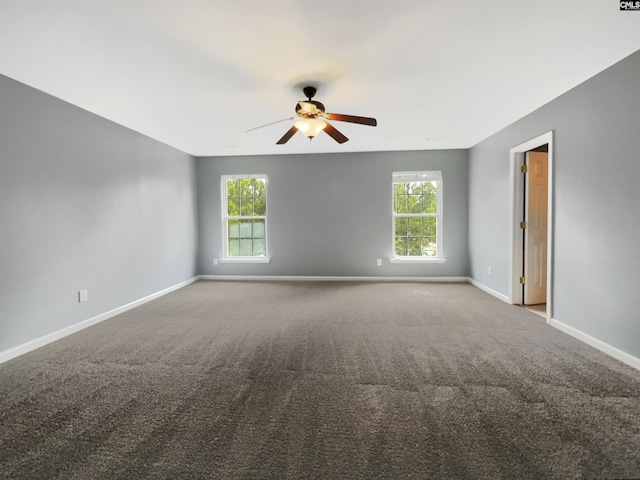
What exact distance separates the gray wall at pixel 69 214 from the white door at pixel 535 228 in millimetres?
5193

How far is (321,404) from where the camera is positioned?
169cm

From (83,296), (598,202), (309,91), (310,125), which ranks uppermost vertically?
(309,91)

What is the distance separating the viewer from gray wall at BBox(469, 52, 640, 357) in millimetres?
2146

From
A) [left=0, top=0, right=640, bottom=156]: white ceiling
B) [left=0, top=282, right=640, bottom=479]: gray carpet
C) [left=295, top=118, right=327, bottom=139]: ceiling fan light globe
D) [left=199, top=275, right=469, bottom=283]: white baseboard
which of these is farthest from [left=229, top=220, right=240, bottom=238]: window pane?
[left=295, top=118, right=327, bottom=139]: ceiling fan light globe

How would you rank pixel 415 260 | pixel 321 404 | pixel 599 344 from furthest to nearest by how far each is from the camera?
1. pixel 415 260
2. pixel 599 344
3. pixel 321 404

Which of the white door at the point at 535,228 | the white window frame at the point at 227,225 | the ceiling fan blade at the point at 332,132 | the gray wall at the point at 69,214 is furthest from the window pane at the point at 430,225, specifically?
the gray wall at the point at 69,214

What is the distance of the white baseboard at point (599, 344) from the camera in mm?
2127

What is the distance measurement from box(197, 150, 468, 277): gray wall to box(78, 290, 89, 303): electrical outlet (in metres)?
2.50

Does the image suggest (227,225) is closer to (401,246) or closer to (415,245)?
(401,246)

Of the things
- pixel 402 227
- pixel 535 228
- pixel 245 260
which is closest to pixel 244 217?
pixel 245 260

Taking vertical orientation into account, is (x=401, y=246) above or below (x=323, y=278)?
above

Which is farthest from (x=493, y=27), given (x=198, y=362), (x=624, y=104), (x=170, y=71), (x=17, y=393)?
(x=17, y=393)

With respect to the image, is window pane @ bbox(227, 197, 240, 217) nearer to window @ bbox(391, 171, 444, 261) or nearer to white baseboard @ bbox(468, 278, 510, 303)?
window @ bbox(391, 171, 444, 261)

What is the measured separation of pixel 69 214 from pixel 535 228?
→ 5.47 metres
